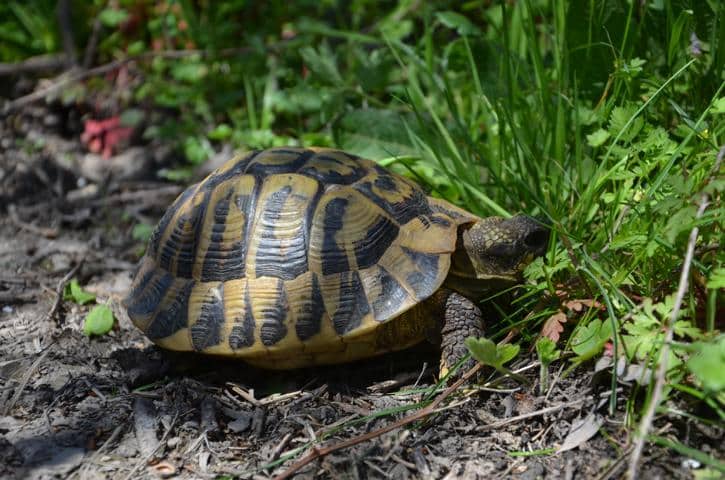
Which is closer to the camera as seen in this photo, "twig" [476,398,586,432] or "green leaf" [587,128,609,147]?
"twig" [476,398,586,432]

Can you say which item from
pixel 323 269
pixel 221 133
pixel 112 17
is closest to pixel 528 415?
pixel 323 269

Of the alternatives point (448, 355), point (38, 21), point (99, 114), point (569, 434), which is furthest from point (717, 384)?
point (38, 21)

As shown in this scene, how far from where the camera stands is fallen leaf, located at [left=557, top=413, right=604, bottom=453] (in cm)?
214

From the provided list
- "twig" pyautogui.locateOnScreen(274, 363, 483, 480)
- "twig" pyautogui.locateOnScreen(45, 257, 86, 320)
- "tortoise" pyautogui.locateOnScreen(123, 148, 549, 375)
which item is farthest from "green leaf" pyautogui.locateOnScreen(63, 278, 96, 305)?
"twig" pyautogui.locateOnScreen(274, 363, 483, 480)

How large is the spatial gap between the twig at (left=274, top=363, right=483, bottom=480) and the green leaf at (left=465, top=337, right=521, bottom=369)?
0.20 meters

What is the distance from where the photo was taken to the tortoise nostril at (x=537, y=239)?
2.62 metres

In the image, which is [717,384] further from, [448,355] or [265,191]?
[265,191]

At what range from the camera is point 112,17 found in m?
5.85

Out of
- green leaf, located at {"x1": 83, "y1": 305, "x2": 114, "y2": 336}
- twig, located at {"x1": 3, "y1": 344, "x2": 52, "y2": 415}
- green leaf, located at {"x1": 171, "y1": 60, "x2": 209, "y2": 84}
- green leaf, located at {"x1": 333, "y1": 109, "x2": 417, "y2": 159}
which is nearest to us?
twig, located at {"x1": 3, "y1": 344, "x2": 52, "y2": 415}

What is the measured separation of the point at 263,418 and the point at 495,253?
3.43ft

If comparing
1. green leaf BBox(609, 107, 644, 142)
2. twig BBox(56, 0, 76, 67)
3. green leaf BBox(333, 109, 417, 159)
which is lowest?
green leaf BBox(333, 109, 417, 159)

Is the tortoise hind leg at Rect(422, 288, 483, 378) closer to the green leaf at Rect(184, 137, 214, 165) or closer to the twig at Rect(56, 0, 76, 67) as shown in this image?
the green leaf at Rect(184, 137, 214, 165)

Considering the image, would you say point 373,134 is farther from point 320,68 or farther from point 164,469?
point 164,469

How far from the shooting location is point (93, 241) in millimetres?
4059
